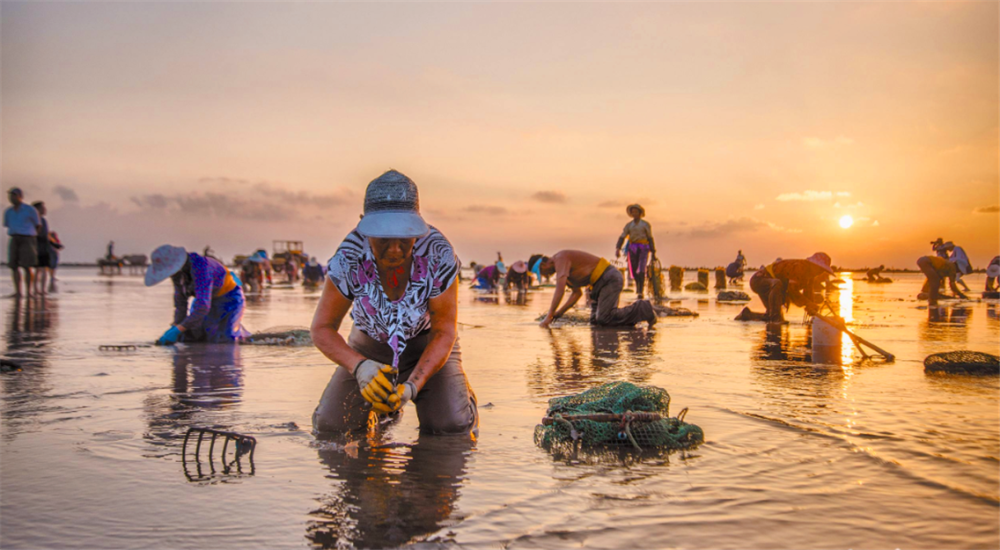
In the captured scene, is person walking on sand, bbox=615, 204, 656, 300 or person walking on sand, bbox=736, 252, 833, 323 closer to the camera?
person walking on sand, bbox=736, 252, 833, 323

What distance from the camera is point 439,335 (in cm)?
390

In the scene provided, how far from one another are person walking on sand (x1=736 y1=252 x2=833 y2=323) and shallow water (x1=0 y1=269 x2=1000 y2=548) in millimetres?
4035

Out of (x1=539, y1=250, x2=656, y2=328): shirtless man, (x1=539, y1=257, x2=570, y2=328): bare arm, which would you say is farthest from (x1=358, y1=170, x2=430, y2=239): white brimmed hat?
(x1=539, y1=250, x2=656, y2=328): shirtless man

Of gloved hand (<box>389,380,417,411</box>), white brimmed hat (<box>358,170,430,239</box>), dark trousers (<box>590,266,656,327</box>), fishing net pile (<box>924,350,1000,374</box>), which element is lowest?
fishing net pile (<box>924,350,1000,374</box>)

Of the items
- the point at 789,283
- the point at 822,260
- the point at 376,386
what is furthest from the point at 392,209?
the point at 789,283

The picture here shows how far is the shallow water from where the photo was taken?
8.61ft

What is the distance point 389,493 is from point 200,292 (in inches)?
235

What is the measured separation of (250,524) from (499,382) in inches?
135

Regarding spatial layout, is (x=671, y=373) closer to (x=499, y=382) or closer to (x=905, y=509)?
(x=499, y=382)

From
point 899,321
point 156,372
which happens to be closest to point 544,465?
point 156,372

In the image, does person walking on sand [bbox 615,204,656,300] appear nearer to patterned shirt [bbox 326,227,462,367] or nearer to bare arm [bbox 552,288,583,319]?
bare arm [bbox 552,288,583,319]

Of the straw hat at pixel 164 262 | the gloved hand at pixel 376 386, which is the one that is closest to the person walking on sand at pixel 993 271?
the straw hat at pixel 164 262

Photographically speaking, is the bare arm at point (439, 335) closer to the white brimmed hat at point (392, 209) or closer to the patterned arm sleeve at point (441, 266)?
the patterned arm sleeve at point (441, 266)

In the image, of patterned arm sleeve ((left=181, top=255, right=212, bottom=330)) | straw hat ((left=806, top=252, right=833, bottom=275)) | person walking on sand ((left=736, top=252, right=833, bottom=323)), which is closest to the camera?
patterned arm sleeve ((left=181, top=255, right=212, bottom=330))
